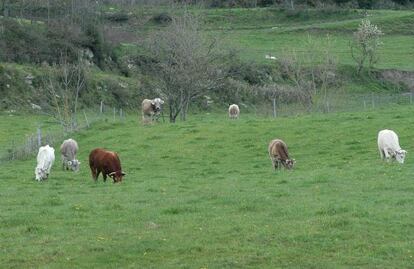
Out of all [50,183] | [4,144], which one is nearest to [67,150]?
[50,183]

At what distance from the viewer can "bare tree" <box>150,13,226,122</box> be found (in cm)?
5462

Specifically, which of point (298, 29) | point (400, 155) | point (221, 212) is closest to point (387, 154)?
point (400, 155)

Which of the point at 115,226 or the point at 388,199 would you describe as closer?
the point at 115,226

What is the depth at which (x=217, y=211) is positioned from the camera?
20734 mm

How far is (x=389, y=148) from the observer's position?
31297 mm

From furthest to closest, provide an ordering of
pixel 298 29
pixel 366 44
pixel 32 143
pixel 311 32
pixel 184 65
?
pixel 298 29 < pixel 311 32 < pixel 366 44 < pixel 184 65 < pixel 32 143

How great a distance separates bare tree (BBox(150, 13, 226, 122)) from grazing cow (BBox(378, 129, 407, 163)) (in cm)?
2364

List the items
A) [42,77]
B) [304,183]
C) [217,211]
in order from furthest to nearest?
[42,77]
[304,183]
[217,211]

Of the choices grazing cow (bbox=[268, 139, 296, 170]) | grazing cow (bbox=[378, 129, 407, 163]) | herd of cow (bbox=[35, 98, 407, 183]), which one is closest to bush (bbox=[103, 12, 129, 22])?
herd of cow (bbox=[35, 98, 407, 183])

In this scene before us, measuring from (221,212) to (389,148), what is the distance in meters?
12.6

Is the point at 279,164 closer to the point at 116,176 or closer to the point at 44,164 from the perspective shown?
the point at 116,176

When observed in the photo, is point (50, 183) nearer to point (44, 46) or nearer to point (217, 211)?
point (217, 211)

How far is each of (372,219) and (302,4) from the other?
11166 cm

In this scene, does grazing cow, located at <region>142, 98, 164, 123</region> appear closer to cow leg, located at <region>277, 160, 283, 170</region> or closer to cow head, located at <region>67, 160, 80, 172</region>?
cow head, located at <region>67, 160, 80, 172</region>
